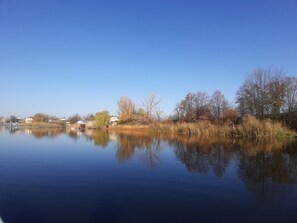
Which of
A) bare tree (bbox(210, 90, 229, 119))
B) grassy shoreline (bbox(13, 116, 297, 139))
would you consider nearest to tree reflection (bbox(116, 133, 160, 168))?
grassy shoreline (bbox(13, 116, 297, 139))

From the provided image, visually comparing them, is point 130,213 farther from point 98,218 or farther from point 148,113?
point 148,113

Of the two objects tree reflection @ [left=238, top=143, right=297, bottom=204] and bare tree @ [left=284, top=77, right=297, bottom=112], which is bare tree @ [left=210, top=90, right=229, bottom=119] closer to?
bare tree @ [left=284, top=77, right=297, bottom=112]

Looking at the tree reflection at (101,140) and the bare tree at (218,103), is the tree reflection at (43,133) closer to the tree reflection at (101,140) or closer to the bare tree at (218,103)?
the tree reflection at (101,140)

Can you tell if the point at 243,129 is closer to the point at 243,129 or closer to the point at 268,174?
the point at 243,129

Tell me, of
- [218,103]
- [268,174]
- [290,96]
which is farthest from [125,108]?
[268,174]

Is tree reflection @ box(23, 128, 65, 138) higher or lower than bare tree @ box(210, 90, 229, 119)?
lower

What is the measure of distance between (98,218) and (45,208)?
1.64 meters

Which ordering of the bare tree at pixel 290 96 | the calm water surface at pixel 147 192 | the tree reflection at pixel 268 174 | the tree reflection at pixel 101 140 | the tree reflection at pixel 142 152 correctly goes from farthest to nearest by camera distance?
the bare tree at pixel 290 96, the tree reflection at pixel 101 140, the tree reflection at pixel 142 152, the tree reflection at pixel 268 174, the calm water surface at pixel 147 192

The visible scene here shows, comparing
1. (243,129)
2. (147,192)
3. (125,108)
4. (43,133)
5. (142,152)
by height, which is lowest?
(147,192)

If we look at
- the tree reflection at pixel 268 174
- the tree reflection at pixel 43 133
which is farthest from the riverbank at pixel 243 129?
the tree reflection at pixel 43 133

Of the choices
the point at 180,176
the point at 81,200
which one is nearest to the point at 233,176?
the point at 180,176

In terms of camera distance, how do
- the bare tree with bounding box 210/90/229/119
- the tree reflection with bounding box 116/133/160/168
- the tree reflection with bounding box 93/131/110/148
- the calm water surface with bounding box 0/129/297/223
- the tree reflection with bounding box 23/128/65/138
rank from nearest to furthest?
the calm water surface with bounding box 0/129/297/223, the tree reflection with bounding box 116/133/160/168, the tree reflection with bounding box 93/131/110/148, the tree reflection with bounding box 23/128/65/138, the bare tree with bounding box 210/90/229/119

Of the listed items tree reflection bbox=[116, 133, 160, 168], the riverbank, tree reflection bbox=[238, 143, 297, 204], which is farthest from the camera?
the riverbank

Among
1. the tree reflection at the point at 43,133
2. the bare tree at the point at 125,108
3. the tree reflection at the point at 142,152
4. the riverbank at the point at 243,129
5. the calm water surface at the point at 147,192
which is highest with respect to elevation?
the bare tree at the point at 125,108
